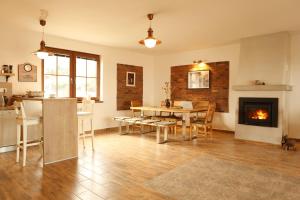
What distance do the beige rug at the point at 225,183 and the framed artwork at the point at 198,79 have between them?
3.57 meters

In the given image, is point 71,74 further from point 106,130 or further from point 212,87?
point 212,87

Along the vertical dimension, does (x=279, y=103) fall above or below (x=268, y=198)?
above

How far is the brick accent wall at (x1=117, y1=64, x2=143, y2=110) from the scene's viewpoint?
6547mm

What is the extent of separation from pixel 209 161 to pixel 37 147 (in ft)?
11.3

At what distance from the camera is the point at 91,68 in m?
5.98

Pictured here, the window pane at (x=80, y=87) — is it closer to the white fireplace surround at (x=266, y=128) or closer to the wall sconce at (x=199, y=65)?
the wall sconce at (x=199, y=65)

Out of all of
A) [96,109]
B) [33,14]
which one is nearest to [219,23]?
[33,14]

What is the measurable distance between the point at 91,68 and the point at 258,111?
4544mm

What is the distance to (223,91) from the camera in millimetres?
6074

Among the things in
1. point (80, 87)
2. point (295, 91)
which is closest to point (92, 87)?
point (80, 87)

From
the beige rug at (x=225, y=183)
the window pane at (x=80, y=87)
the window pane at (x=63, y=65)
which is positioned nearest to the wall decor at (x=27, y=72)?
the window pane at (x=63, y=65)

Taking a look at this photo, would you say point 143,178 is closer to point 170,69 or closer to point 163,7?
point 163,7

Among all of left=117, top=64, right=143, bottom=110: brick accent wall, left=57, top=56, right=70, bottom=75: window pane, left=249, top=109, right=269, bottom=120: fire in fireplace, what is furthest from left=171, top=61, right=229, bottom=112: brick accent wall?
left=57, top=56, right=70, bottom=75: window pane

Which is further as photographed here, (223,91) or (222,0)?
(223,91)
